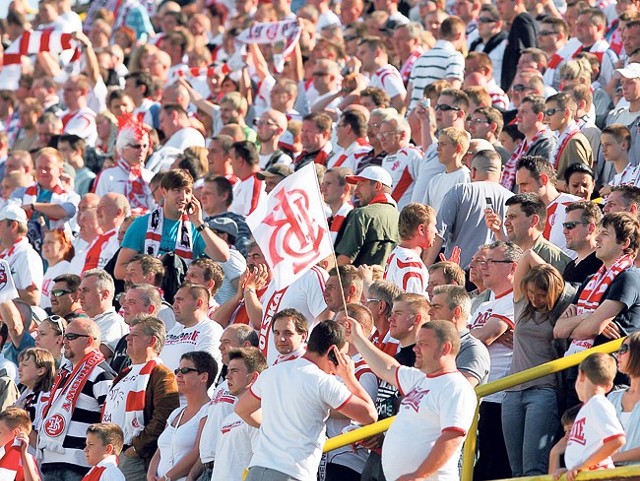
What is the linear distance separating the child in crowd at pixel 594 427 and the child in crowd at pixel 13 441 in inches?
179

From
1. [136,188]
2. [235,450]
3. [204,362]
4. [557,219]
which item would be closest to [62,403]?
[204,362]

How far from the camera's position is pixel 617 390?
9.33 m

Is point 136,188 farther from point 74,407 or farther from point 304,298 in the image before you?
point 304,298

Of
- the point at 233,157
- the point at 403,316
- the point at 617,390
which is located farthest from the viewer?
the point at 233,157

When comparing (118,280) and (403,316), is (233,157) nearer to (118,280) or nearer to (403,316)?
(118,280)

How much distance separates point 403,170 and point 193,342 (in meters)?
3.37

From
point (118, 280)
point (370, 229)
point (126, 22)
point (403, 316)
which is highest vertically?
point (403, 316)

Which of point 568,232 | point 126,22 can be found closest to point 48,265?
point 568,232

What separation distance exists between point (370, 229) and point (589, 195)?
173 cm

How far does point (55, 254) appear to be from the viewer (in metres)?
15.6

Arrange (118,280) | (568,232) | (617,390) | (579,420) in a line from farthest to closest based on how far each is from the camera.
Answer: (118,280)
(568,232)
(617,390)
(579,420)

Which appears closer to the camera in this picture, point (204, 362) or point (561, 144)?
point (204, 362)

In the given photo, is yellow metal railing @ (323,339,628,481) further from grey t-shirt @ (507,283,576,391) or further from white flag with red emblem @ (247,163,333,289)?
white flag with red emblem @ (247,163,333,289)

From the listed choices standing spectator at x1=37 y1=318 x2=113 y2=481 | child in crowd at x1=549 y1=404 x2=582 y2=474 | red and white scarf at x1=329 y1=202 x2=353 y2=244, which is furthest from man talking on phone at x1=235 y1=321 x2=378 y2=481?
red and white scarf at x1=329 y1=202 x2=353 y2=244
